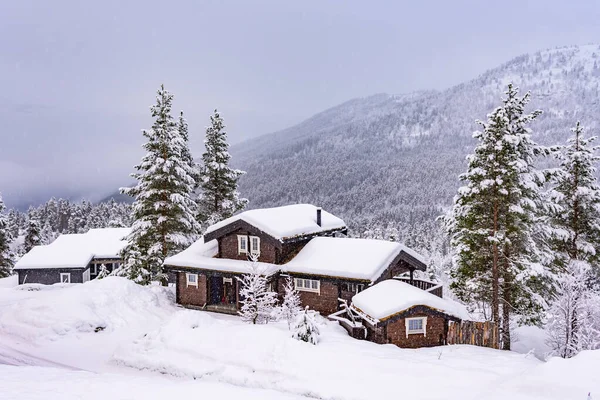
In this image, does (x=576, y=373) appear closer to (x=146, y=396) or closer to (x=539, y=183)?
(x=146, y=396)

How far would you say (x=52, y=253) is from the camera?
4659cm

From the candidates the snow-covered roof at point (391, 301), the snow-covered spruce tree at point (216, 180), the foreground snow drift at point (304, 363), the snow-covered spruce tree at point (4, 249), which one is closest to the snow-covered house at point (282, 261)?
the snow-covered roof at point (391, 301)

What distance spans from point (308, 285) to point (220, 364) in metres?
13.2

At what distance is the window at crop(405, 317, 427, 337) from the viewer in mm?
22344

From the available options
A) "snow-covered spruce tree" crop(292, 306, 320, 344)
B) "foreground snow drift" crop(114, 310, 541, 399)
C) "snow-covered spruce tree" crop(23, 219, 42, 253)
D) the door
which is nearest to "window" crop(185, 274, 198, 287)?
the door

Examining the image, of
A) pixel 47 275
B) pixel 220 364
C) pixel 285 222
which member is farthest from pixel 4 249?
pixel 220 364

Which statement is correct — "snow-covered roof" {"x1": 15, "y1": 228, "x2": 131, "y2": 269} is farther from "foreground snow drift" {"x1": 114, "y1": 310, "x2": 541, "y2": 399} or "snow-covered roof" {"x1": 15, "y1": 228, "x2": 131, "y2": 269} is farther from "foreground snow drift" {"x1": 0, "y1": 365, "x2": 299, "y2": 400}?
"foreground snow drift" {"x1": 0, "y1": 365, "x2": 299, "y2": 400}

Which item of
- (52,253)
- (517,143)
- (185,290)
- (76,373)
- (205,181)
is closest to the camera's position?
(76,373)

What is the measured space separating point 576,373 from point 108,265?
48.0 metres

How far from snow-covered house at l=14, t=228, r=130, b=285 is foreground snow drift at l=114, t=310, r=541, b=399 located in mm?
30654

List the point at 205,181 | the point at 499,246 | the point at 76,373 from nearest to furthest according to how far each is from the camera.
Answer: the point at 76,373
the point at 499,246
the point at 205,181

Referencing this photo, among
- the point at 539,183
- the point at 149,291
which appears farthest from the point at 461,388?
the point at 149,291

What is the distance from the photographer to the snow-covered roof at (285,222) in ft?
95.8

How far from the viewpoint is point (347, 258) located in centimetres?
2777
